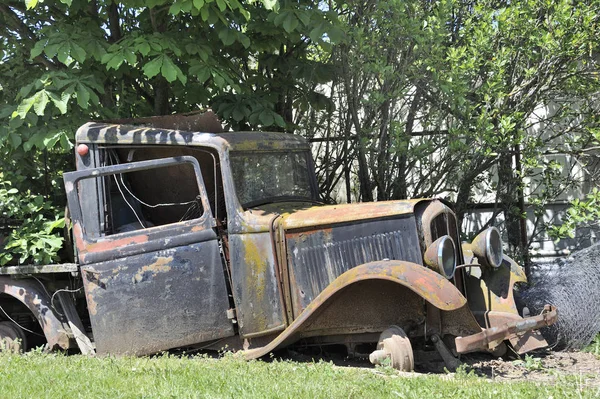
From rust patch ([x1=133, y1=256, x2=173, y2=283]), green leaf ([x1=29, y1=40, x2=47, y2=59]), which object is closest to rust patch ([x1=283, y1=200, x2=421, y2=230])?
rust patch ([x1=133, y1=256, x2=173, y2=283])

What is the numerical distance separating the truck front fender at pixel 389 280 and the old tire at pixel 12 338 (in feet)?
7.88

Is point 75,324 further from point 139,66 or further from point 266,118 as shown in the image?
point 266,118

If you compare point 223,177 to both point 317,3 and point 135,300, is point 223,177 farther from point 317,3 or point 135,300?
point 317,3

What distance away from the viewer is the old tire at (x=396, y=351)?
16.4ft

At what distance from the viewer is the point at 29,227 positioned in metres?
6.32

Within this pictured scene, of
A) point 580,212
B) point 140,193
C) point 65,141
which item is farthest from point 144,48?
point 580,212

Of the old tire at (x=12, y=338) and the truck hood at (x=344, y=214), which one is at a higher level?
the truck hood at (x=344, y=214)

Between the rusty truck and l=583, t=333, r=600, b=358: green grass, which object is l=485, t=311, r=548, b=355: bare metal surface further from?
l=583, t=333, r=600, b=358: green grass

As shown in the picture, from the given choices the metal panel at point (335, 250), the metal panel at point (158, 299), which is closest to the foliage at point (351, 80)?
the metal panel at point (158, 299)

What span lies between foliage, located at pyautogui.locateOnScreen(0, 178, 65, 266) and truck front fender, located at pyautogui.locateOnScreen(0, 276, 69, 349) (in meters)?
0.22

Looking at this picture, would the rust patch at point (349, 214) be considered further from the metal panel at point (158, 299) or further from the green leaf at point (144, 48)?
the green leaf at point (144, 48)

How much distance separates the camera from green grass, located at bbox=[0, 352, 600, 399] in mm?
4168

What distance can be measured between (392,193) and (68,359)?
440cm

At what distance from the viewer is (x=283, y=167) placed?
6.38 meters
